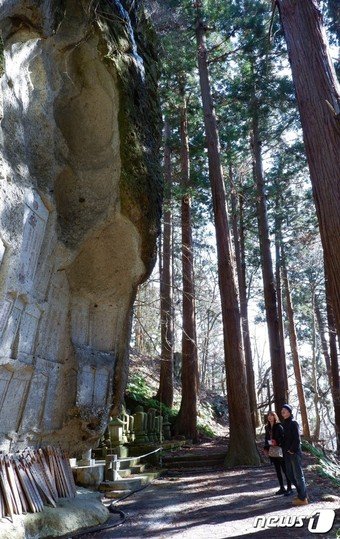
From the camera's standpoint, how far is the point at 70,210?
7605mm

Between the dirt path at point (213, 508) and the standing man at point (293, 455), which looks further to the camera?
the standing man at point (293, 455)

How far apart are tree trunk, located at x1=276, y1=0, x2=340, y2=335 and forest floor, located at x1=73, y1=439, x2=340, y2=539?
3.09 metres

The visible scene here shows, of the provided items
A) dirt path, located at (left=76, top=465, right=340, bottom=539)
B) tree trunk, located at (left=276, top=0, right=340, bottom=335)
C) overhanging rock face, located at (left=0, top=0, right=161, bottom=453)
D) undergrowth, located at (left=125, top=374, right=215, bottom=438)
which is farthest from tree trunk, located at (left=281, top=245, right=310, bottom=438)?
tree trunk, located at (left=276, top=0, right=340, bottom=335)

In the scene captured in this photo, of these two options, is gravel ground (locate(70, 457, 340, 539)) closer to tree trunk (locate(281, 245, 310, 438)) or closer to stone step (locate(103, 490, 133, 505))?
stone step (locate(103, 490, 133, 505))

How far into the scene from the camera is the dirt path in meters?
5.64

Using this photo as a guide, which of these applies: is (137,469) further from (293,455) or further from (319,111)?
(319,111)

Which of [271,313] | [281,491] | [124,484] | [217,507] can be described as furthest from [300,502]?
[271,313]

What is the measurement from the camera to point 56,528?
207 inches

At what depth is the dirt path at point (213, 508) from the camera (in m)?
5.64

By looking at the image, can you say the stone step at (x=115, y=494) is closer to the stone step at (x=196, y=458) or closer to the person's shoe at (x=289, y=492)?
the person's shoe at (x=289, y=492)

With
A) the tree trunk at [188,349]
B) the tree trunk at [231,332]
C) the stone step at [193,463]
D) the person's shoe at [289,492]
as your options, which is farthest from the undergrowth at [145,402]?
the person's shoe at [289,492]

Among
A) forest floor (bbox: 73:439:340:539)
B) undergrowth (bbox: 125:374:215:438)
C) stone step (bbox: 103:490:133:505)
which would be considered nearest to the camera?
forest floor (bbox: 73:439:340:539)

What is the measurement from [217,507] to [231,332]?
Result: 529 centimetres

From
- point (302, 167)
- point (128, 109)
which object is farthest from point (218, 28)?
point (128, 109)
